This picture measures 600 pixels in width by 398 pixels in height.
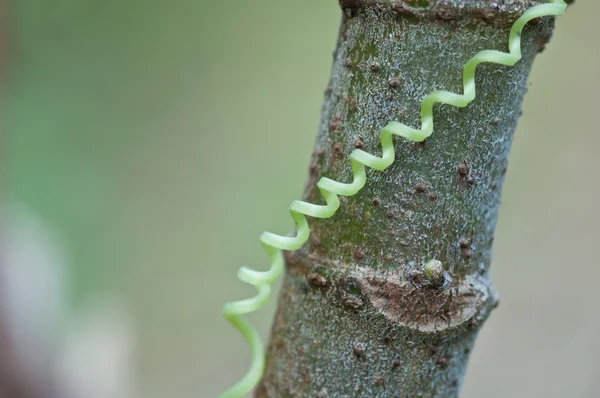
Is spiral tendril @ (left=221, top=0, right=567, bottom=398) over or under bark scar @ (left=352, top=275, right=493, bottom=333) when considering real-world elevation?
over

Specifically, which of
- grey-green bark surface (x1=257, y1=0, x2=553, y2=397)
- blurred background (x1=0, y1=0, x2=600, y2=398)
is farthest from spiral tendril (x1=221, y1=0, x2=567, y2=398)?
blurred background (x1=0, y1=0, x2=600, y2=398)

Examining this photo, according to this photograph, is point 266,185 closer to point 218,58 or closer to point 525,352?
point 218,58

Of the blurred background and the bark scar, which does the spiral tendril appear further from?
the blurred background

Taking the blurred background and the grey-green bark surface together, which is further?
the blurred background

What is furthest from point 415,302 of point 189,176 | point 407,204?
point 189,176

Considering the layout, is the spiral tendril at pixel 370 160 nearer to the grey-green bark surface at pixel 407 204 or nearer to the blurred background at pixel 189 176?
the grey-green bark surface at pixel 407 204

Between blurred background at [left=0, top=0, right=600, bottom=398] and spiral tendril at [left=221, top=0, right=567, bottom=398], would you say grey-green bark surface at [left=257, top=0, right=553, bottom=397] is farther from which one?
blurred background at [left=0, top=0, right=600, bottom=398]

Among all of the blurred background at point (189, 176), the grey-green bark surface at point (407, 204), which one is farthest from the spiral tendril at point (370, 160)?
the blurred background at point (189, 176)

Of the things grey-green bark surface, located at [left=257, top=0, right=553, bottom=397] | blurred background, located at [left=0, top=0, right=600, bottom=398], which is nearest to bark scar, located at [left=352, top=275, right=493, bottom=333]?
grey-green bark surface, located at [left=257, top=0, right=553, bottom=397]
